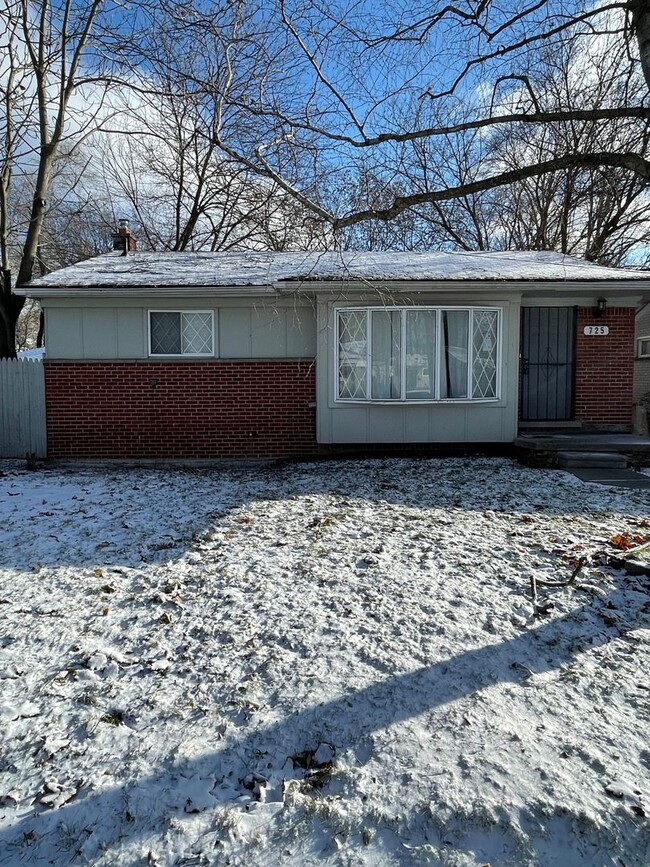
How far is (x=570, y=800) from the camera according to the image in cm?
222

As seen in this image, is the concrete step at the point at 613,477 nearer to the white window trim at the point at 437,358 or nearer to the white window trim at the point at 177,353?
the white window trim at the point at 437,358

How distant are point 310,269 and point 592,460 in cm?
533

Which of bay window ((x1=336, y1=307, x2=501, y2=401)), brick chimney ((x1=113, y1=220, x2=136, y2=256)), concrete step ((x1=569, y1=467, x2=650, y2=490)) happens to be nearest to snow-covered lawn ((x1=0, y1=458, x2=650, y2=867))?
concrete step ((x1=569, y1=467, x2=650, y2=490))

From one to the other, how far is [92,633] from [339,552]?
2.11m

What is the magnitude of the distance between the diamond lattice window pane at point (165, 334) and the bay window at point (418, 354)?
9.21 feet

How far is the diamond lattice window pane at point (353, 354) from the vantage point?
364 inches

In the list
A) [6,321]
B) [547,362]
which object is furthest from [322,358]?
[6,321]

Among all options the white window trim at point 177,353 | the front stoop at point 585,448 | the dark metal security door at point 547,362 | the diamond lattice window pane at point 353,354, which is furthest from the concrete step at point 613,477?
the white window trim at point 177,353

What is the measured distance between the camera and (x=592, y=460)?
838 cm

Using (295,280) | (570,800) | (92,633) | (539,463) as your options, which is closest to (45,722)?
(92,633)

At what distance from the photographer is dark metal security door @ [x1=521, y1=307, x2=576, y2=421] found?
1002 cm

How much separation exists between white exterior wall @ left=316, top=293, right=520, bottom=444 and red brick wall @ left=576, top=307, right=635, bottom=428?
1469 mm

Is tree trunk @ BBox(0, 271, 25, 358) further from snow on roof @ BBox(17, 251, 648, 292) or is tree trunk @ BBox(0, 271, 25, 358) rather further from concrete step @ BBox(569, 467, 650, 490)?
concrete step @ BBox(569, 467, 650, 490)

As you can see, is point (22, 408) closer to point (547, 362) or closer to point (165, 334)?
point (165, 334)
